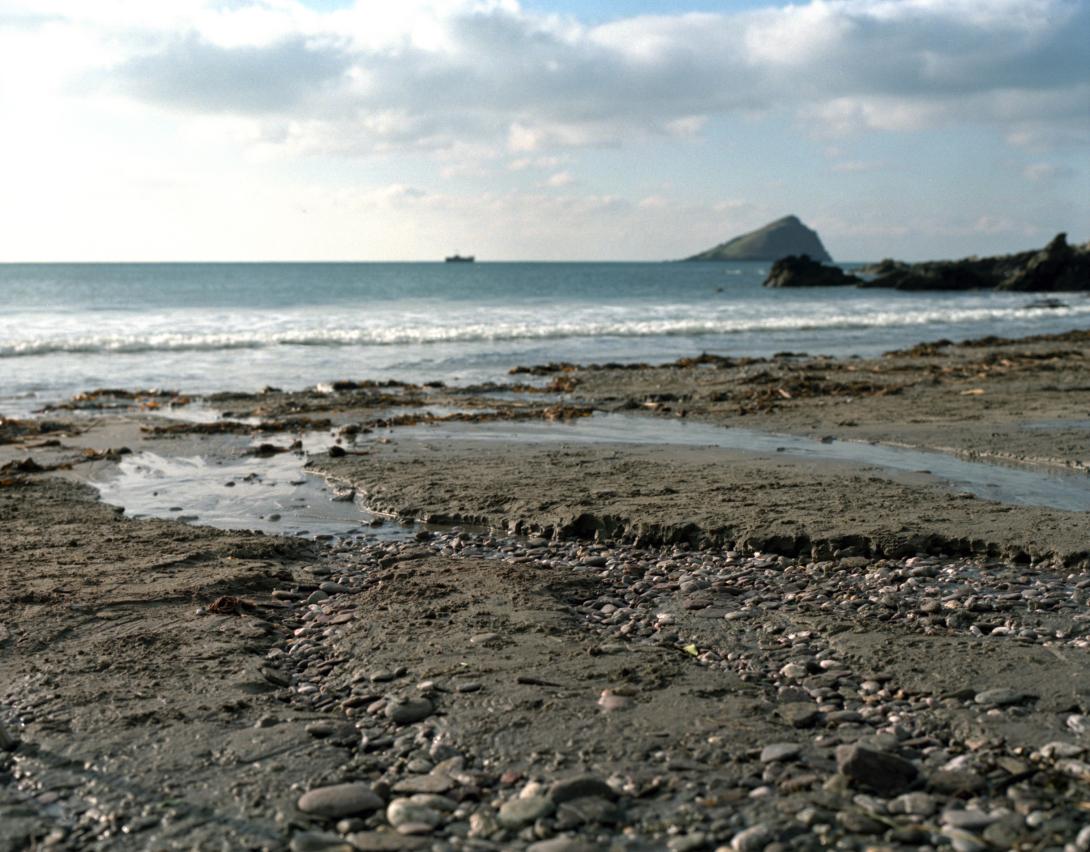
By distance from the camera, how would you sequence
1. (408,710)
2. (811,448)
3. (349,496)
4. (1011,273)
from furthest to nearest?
(1011,273)
(811,448)
(349,496)
(408,710)

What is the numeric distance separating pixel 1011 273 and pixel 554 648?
81.1 metres

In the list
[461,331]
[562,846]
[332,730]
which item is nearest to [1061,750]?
[562,846]

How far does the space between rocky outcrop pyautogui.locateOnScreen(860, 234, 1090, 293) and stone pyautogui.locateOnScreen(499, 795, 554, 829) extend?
74.5m

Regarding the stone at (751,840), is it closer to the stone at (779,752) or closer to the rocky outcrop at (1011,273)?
the stone at (779,752)

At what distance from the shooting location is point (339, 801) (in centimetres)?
342

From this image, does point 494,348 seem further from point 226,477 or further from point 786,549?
point 786,549

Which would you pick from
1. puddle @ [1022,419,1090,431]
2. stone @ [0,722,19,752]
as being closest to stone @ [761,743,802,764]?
stone @ [0,722,19,752]

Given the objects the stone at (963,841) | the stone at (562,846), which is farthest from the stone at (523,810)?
the stone at (963,841)

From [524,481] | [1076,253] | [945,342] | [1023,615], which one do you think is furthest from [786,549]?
[1076,253]

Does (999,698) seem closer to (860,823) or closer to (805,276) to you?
(860,823)

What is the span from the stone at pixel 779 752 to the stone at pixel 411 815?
48.6 inches

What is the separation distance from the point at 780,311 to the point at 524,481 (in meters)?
37.8

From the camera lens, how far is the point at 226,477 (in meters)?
9.71

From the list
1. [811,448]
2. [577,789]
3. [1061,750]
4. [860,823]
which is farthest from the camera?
[811,448]
